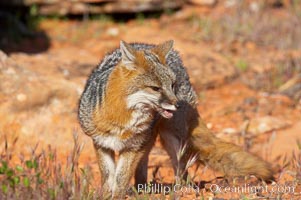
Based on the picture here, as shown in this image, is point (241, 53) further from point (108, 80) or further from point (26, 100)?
point (108, 80)

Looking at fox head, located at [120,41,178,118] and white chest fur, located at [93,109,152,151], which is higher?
fox head, located at [120,41,178,118]

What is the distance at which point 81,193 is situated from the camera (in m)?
4.98

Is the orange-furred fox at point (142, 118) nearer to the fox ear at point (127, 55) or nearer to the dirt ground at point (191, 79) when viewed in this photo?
the fox ear at point (127, 55)

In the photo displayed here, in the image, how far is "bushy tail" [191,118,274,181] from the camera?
6.72 m

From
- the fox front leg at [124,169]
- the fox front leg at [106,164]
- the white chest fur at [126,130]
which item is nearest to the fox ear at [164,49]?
the white chest fur at [126,130]

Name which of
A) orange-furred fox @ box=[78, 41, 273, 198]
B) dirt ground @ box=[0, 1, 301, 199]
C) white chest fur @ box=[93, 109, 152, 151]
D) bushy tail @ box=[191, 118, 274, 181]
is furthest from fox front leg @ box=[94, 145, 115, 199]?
bushy tail @ box=[191, 118, 274, 181]

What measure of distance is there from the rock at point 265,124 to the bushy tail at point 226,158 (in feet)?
7.02

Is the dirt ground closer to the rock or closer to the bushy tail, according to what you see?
the rock

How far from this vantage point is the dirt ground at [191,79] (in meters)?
8.09

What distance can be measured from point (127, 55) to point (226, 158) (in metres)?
1.70

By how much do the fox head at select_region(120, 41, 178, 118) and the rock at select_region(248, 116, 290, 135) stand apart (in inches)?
138

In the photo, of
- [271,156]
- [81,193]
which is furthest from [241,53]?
[81,193]

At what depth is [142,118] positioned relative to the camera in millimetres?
5820

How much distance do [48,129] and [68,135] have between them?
0.79 feet
